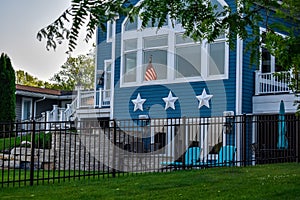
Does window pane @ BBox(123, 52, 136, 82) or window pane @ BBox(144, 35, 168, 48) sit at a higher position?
window pane @ BBox(144, 35, 168, 48)

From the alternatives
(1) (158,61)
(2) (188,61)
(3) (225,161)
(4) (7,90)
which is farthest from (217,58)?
(4) (7,90)

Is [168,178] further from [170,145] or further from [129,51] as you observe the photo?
[129,51]

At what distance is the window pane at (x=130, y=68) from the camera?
1822cm

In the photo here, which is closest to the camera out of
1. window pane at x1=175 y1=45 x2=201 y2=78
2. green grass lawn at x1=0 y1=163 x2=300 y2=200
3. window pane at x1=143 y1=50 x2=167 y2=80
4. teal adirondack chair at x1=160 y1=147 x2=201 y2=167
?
green grass lawn at x1=0 y1=163 x2=300 y2=200

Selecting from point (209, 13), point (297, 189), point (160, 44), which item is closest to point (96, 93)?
point (160, 44)

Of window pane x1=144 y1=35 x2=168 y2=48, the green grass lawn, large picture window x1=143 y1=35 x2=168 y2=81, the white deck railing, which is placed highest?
window pane x1=144 y1=35 x2=168 y2=48

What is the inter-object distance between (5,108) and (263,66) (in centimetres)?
1368

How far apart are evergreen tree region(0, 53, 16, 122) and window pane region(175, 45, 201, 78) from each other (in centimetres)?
1134

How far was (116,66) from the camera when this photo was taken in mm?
18812

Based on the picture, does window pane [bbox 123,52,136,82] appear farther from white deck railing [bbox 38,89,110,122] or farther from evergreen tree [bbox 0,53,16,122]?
evergreen tree [bbox 0,53,16,122]

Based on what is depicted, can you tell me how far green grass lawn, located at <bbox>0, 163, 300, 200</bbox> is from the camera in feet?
24.1

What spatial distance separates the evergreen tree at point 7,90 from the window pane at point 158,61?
33.0ft

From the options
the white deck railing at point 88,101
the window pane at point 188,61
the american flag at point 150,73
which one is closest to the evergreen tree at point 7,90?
the white deck railing at point 88,101

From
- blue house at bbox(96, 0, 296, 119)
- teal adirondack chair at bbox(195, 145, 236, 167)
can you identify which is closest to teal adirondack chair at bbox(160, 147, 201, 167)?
teal adirondack chair at bbox(195, 145, 236, 167)
